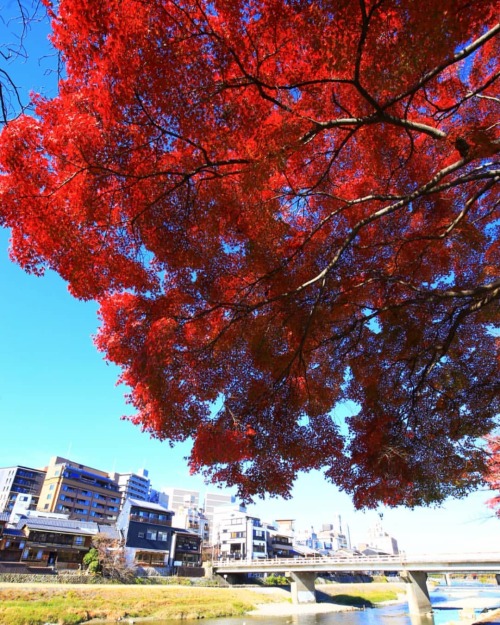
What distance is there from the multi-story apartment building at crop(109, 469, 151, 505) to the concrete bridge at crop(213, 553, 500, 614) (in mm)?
57288

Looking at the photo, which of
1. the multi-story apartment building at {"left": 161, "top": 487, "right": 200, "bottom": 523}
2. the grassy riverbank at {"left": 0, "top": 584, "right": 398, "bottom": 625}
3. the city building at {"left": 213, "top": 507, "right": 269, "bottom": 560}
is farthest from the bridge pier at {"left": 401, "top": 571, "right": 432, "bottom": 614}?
the multi-story apartment building at {"left": 161, "top": 487, "right": 200, "bottom": 523}

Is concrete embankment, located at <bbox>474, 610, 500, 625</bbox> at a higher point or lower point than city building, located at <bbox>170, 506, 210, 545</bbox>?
lower

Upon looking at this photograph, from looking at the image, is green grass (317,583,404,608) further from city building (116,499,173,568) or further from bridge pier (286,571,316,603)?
city building (116,499,173,568)

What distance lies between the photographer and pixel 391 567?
137 ft

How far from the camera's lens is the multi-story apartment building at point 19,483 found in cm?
7831

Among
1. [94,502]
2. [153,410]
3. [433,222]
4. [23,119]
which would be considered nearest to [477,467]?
[433,222]

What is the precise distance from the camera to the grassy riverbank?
70.9ft

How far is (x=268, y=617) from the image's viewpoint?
33.2 m

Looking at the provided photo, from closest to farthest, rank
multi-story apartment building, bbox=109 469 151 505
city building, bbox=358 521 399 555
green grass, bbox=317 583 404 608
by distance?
green grass, bbox=317 583 404 608, multi-story apartment building, bbox=109 469 151 505, city building, bbox=358 521 399 555

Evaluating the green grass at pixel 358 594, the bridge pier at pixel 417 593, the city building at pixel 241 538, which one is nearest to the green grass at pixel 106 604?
the bridge pier at pixel 417 593

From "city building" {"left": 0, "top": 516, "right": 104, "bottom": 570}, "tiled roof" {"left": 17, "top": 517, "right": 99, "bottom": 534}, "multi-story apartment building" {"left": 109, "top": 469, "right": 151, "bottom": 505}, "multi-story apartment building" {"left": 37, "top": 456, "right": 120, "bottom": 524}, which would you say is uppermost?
"multi-story apartment building" {"left": 109, "top": 469, "right": 151, "bottom": 505}

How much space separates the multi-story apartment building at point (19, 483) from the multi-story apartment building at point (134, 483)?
67.8 feet

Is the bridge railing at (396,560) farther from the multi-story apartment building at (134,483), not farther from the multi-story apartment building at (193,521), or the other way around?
the multi-story apartment building at (134,483)

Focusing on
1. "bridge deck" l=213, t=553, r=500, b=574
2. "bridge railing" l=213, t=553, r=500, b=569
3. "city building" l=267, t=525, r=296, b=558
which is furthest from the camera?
"city building" l=267, t=525, r=296, b=558
